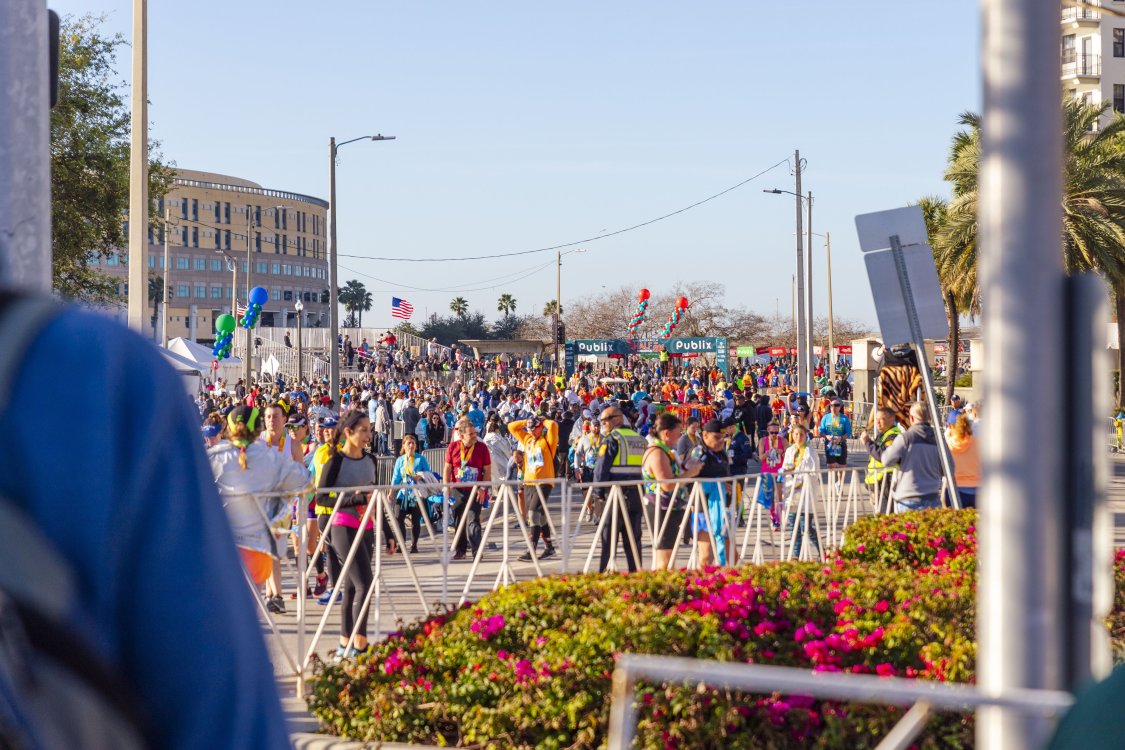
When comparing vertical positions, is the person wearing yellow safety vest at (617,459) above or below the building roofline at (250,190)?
below

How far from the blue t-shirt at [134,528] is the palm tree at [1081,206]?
30542mm

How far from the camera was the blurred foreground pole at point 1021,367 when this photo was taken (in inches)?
123

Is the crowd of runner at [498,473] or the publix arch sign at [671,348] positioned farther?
the publix arch sign at [671,348]

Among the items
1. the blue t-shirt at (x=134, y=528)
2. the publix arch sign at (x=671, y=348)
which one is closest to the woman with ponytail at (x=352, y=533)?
the blue t-shirt at (x=134, y=528)

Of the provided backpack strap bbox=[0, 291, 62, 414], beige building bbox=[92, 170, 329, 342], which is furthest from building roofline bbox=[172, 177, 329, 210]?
backpack strap bbox=[0, 291, 62, 414]

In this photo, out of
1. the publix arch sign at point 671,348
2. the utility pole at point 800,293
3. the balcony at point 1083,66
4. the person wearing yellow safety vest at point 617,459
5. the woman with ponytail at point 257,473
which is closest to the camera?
the woman with ponytail at point 257,473

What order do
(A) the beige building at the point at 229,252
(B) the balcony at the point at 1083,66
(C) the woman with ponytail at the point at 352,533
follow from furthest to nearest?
(A) the beige building at the point at 229,252 < (B) the balcony at the point at 1083,66 < (C) the woman with ponytail at the point at 352,533

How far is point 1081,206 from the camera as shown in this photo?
101 feet

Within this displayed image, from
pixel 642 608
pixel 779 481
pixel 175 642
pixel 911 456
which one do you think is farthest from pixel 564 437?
pixel 175 642

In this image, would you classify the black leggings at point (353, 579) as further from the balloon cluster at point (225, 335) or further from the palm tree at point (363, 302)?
the palm tree at point (363, 302)

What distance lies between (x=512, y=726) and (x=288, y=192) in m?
140

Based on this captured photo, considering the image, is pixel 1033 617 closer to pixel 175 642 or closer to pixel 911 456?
pixel 175 642

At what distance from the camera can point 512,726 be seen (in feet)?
20.4

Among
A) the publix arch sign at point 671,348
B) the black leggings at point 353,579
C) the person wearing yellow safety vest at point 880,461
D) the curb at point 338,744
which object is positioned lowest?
the curb at point 338,744
